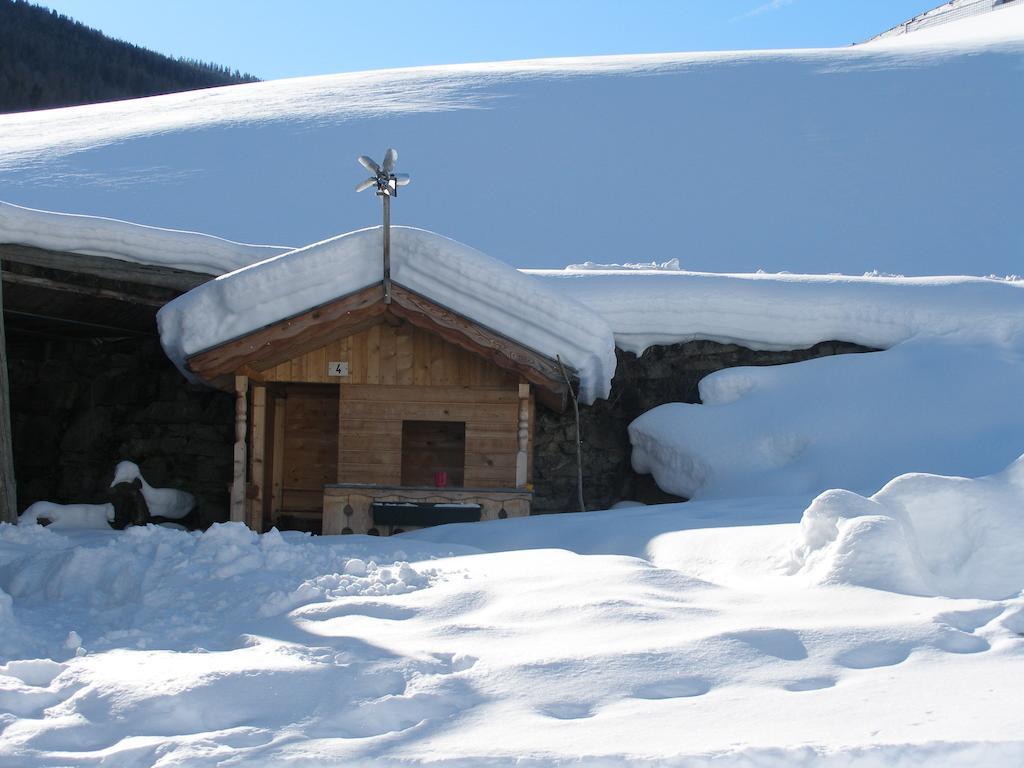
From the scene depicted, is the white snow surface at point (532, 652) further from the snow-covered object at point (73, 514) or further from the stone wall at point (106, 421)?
the stone wall at point (106, 421)

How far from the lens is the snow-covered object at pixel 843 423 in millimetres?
8930

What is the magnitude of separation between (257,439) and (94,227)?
248cm

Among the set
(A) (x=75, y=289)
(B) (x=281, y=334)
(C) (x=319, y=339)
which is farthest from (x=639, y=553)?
(A) (x=75, y=289)

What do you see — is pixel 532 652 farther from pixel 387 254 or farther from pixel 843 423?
pixel 843 423

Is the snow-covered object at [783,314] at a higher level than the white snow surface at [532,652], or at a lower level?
higher

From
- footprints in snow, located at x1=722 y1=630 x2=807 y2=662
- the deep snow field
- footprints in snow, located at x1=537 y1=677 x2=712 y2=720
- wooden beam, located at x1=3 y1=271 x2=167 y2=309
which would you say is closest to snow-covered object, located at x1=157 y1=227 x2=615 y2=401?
the deep snow field

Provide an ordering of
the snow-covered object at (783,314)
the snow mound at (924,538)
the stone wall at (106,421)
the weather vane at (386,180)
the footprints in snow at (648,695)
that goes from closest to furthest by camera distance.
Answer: the footprints in snow at (648,695), the snow mound at (924,538), the weather vane at (386,180), the snow-covered object at (783,314), the stone wall at (106,421)

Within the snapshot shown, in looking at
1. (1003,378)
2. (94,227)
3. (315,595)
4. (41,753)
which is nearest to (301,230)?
(94,227)

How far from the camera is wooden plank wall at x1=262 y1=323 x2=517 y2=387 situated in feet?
33.2

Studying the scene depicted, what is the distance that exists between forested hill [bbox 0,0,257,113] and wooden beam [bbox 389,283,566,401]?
42.0 metres

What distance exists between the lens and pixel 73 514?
10.7 metres

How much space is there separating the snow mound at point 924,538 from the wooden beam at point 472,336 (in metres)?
4.27

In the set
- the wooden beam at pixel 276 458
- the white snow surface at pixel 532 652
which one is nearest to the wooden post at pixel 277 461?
the wooden beam at pixel 276 458

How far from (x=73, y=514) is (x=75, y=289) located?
8.10 feet
